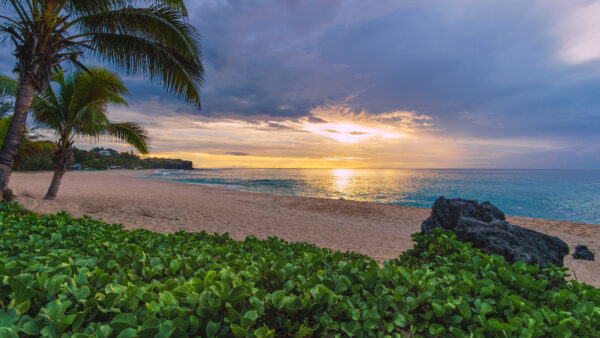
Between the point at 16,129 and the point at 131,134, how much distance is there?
18.6 feet

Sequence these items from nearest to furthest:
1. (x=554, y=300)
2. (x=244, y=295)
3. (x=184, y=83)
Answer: (x=244, y=295) → (x=554, y=300) → (x=184, y=83)

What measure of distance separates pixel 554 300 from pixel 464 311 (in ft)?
3.15

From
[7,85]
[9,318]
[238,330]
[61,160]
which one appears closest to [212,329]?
[238,330]

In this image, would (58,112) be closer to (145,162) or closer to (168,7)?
(168,7)

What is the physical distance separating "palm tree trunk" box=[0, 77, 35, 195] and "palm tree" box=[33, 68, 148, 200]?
3.72 meters

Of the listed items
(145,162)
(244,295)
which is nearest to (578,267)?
(244,295)

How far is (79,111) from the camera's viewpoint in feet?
36.7

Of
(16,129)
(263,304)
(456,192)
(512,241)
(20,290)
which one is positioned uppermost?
(16,129)

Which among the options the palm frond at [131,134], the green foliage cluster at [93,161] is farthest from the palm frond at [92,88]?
the green foliage cluster at [93,161]

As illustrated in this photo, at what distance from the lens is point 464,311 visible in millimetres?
1371

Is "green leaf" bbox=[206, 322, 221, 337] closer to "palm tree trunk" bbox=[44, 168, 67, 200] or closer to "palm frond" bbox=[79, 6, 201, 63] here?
"palm frond" bbox=[79, 6, 201, 63]

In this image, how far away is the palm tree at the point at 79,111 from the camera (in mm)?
11242

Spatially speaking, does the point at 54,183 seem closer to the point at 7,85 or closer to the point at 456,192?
the point at 7,85

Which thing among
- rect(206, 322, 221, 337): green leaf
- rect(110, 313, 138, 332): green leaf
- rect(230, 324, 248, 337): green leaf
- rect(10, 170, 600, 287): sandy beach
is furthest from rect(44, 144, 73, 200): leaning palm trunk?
rect(230, 324, 248, 337): green leaf
